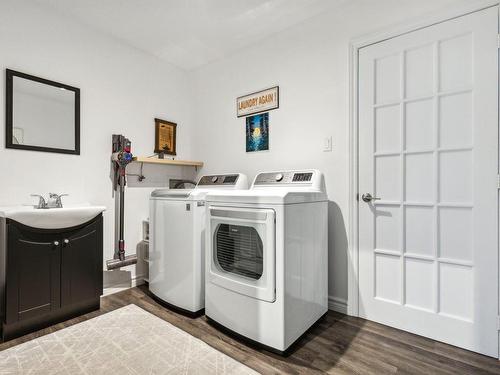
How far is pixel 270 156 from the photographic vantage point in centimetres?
271

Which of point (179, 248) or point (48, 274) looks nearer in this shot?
point (48, 274)

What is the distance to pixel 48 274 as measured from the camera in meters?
1.99

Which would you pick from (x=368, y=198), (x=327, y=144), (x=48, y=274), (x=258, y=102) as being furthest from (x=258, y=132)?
(x=48, y=274)

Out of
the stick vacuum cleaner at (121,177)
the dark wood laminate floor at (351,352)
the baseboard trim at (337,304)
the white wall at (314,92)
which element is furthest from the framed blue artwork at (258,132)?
the dark wood laminate floor at (351,352)

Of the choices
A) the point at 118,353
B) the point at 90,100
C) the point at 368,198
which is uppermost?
the point at 90,100

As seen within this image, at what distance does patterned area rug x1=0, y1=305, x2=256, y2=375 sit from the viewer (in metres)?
1.53

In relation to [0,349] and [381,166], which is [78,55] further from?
[381,166]

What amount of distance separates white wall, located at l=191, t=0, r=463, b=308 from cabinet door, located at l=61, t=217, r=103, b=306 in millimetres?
1495

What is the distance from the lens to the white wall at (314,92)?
2.18m

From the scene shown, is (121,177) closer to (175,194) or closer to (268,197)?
(175,194)

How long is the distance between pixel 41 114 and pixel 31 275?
1295 millimetres

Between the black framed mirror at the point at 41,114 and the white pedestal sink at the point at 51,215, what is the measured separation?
60 cm

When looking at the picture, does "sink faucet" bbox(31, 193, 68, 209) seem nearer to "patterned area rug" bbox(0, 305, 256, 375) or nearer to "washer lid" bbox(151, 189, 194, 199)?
"washer lid" bbox(151, 189, 194, 199)

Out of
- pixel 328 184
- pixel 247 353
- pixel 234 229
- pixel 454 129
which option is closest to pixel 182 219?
pixel 234 229
